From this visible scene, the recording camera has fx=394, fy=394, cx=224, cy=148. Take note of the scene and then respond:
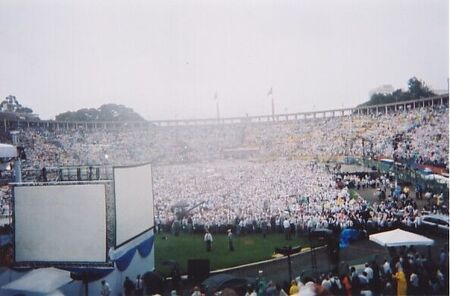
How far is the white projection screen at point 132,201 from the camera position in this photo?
222 inches

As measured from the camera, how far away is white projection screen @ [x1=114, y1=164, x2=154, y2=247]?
563 centimetres

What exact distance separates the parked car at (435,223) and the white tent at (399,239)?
25 cm

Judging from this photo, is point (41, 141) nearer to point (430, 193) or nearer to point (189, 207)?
point (189, 207)

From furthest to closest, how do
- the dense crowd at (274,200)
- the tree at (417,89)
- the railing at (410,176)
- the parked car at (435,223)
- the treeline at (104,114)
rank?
the treeline at (104,114) → the dense crowd at (274,200) → the tree at (417,89) → the railing at (410,176) → the parked car at (435,223)

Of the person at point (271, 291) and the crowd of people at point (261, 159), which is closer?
the person at point (271, 291)

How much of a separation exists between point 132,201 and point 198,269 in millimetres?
A: 1464

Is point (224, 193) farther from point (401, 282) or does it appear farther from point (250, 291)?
point (401, 282)

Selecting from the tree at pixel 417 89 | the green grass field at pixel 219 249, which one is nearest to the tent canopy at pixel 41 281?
the green grass field at pixel 219 249

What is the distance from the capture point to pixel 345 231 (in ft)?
20.9

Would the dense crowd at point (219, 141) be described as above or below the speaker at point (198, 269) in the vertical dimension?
above

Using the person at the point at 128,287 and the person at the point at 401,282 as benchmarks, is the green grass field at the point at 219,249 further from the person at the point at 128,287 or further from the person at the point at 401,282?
the person at the point at 401,282

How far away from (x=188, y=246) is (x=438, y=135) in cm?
449

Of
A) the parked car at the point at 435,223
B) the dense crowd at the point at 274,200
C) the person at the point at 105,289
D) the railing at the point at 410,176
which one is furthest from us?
the dense crowd at the point at 274,200

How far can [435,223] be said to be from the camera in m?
5.82
